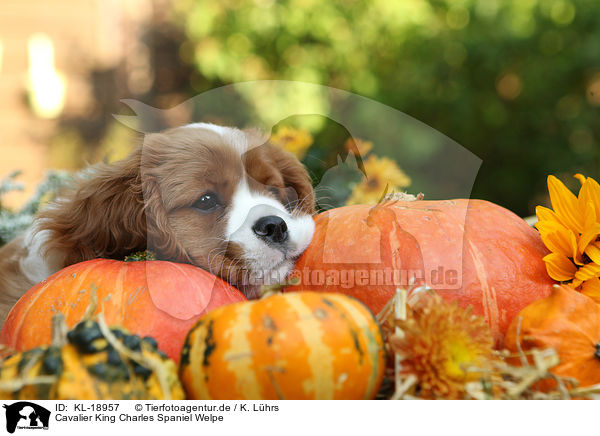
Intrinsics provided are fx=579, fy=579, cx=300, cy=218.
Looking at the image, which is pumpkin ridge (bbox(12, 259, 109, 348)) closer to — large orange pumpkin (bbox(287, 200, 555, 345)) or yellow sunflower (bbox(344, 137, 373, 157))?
large orange pumpkin (bbox(287, 200, 555, 345))

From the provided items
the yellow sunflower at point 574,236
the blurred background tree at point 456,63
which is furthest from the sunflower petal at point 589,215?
the blurred background tree at point 456,63

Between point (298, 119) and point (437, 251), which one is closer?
point (437, 251)

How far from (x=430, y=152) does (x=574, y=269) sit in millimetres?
748

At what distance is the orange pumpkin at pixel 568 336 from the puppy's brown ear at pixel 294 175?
0.79m

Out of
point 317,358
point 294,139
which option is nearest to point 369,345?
point 317,358

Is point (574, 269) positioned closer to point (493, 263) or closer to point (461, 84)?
point (493, 263)

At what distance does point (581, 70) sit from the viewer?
10.6 ft

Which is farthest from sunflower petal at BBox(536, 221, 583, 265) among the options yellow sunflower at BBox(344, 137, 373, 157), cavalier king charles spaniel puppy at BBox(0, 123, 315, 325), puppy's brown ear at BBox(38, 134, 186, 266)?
puppy's brown ear at BBox(38, 134, 186, 266)

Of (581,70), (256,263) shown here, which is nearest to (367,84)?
(581,70)

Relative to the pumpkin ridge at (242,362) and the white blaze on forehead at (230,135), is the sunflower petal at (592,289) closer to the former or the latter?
the pumpkin ridge at (242,362)

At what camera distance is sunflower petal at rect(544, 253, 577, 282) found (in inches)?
54.2

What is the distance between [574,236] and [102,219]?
1.17m
